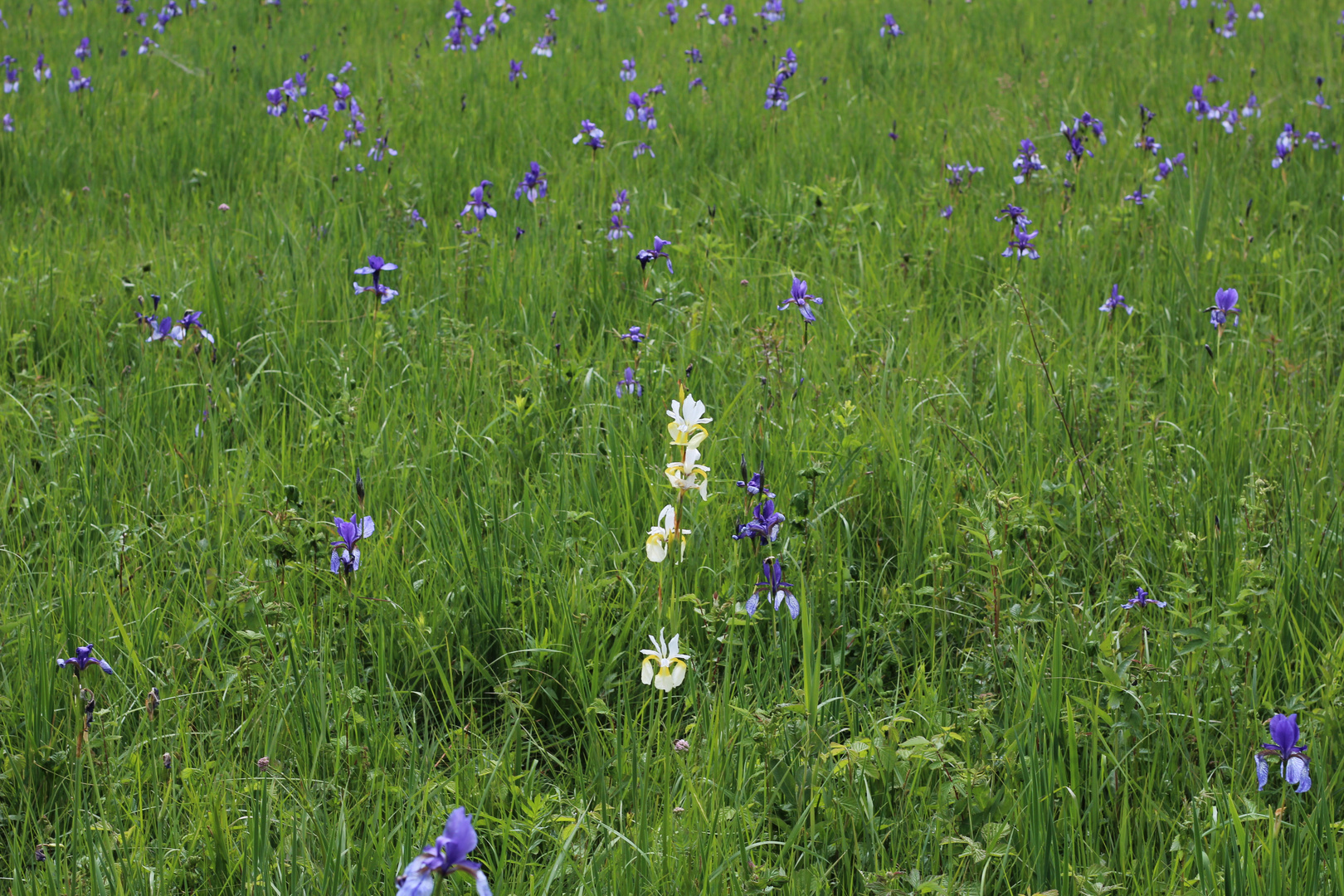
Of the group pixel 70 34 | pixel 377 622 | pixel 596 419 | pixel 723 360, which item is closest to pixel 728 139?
pixel 723 360

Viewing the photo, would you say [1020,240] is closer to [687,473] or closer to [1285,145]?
[1285,145]

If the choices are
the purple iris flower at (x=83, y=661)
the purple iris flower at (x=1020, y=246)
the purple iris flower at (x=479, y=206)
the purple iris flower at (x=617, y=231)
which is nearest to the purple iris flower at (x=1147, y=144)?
the purple iris flower at (x=1020, y=246)

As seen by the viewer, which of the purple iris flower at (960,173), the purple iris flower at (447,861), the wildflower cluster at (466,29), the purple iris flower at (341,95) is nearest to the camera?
the purple iris flower at (447,861)

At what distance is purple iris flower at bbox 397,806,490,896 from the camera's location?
0.94 m

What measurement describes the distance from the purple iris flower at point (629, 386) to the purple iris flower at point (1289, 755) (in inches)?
64.2

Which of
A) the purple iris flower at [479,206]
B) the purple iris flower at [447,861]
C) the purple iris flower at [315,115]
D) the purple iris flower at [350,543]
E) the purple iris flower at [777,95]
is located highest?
the purple iris flower at [777,95]

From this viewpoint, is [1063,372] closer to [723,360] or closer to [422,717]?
[723,360]

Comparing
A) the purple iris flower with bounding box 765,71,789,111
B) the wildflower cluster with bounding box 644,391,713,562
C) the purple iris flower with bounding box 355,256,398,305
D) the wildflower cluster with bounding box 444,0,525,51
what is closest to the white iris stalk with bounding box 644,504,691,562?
the wildflower cluster with bounding box 644,391,713,562

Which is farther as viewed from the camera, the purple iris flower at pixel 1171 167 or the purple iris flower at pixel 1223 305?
the purple iris flower at pixel 1171 167

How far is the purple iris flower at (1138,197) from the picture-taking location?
12.5 ft

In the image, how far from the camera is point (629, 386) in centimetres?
265

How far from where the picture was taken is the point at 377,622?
1.94 metres

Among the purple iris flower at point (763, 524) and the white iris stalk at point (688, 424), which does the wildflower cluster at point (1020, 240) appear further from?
the white iris stalk at point (688, 424)

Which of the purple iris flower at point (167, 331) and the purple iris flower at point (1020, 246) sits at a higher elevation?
the purple iris flower at point (1020, 246)
